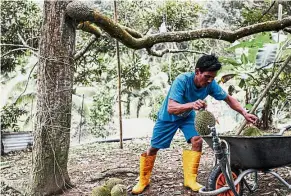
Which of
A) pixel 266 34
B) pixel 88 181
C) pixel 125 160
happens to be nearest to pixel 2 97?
pixel 125 160

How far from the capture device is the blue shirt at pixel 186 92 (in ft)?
9.95

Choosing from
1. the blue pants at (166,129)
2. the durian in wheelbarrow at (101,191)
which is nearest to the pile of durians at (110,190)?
the durian in wheelbarrow at (101,191)

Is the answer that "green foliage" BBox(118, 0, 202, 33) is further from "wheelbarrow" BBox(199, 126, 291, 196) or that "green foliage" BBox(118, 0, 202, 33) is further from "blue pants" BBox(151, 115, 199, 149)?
"wheelbarrow" BBox(199, 126, 291, 196)

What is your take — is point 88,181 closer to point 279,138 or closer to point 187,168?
point 187,168

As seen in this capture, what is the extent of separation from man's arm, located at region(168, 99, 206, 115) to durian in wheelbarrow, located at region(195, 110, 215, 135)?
9cm

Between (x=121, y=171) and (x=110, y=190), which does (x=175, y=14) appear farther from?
(x=110, y=190)

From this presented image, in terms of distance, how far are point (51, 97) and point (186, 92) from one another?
1.29m

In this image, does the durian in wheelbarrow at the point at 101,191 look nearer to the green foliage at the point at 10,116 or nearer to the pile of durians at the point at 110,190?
the pile of durians at the point at 110,190

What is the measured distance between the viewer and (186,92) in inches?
124

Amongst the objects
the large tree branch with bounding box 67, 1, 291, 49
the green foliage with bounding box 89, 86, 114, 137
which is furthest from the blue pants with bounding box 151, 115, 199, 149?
the green foliage with bounding box 89, 86, 114, 137

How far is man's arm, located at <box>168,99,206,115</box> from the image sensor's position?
99.3 inches

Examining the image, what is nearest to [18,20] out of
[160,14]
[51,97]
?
[160,14]

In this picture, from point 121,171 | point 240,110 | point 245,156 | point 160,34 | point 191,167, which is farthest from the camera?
point 121,171

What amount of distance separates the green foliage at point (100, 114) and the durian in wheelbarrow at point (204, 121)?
20.0 ft
